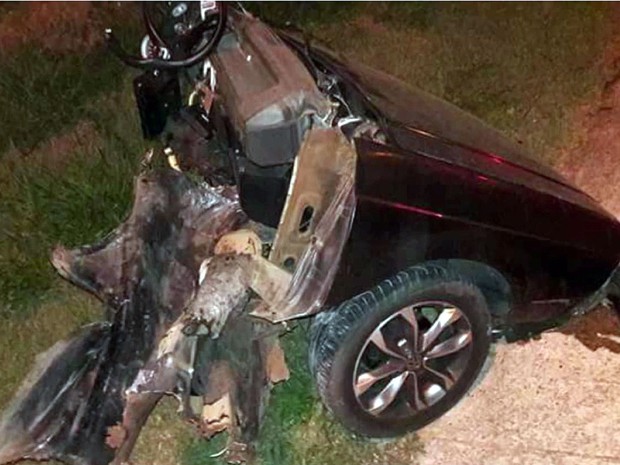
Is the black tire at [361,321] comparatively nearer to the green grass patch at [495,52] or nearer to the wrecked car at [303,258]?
the wrecked car at [303,258]

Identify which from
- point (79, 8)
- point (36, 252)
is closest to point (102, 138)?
point (36, 252)

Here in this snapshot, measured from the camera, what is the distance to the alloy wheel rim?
10.7ft

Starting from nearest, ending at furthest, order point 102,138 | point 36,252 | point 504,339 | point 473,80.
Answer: point 504,339 < point 36,252 < point 102,138 < point 473,80

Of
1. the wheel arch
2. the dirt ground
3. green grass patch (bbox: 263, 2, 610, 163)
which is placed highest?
the wheel arch

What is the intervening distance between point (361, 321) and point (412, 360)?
298 millimetres

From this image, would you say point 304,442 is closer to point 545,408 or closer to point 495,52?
point 545,408

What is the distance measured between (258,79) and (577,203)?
117cm

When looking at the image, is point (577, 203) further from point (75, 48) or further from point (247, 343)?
point (75, 48)

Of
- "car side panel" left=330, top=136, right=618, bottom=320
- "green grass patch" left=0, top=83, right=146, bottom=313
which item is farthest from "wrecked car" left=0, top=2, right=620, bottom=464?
"green grass patch" left=0, top=83, right=146, bottom=313

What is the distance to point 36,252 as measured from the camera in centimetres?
434

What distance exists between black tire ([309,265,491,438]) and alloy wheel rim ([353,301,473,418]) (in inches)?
1.1

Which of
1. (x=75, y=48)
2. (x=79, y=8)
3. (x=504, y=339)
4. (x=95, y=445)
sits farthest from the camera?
(x=79, y=8)

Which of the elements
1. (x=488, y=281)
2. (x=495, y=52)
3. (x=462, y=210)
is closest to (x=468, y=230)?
(x=462, y=210)

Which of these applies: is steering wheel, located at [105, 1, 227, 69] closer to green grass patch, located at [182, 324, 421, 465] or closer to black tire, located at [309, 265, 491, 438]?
black tire, located at [309, 265, 491, 438]
